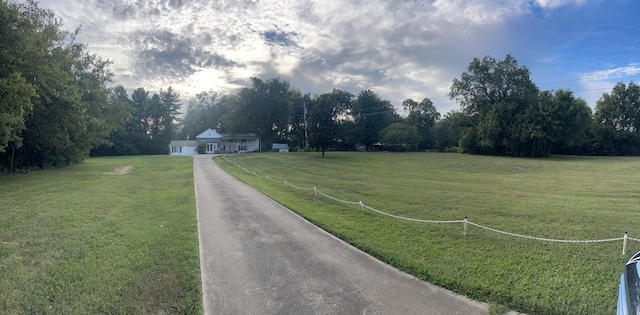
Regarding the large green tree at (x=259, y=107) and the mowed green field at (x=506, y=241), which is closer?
the mowed green field at (x=506, y=241)

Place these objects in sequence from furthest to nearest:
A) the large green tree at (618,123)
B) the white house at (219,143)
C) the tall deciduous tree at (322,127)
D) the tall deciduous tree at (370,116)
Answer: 1. the tall deciduous tree at (370,116)
2. the white house at (219,143)
3. the large green tree at (618,123)
4. the tall deciduous tree at (322,127)

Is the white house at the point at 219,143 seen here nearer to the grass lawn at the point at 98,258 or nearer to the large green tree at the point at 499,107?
the large green tree at the point at 499,107

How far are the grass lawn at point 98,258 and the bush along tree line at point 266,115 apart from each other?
8.29 meters

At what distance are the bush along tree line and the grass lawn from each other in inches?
326

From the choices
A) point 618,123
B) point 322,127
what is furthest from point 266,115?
point 618,123

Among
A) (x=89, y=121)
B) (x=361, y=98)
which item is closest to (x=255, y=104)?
(x=361, y=98)

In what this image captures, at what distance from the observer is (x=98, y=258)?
216 inches

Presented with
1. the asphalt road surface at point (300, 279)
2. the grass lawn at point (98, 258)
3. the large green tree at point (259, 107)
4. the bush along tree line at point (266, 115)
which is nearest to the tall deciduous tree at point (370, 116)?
the bush along tree line at point (266, 115)

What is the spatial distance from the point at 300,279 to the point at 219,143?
2463 inches

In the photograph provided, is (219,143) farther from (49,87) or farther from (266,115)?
(49,87)

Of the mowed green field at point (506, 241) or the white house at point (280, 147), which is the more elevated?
the white house at point (280, 147)

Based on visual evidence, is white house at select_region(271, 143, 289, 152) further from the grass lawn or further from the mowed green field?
the grass lawn

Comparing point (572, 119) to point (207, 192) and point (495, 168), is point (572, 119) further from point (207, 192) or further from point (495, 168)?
point (207, 192)

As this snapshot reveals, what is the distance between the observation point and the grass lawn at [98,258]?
4.00 meters
